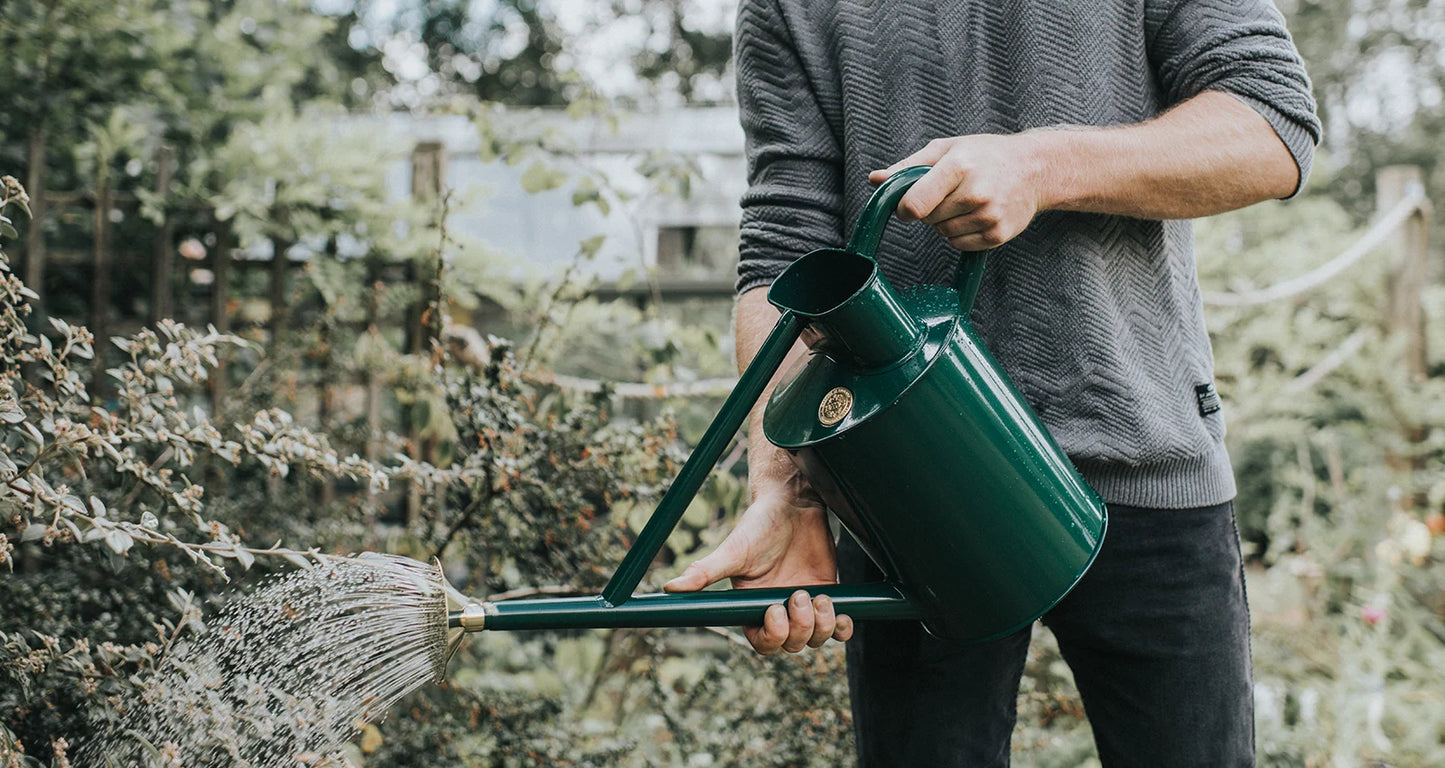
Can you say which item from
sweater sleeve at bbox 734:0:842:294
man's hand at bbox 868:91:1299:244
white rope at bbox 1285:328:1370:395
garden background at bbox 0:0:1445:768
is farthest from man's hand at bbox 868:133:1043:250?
white rope at bbox 1285:328:1370:395

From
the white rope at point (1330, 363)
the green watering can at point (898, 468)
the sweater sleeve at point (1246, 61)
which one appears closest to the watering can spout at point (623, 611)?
the green watering can at point (898, 468)

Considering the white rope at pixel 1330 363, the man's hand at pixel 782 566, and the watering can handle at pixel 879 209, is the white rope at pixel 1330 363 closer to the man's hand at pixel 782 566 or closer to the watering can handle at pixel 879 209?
the man's hand at pixel 782 566

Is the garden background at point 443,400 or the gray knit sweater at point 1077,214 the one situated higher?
the gray knit sweater at point 1077,214

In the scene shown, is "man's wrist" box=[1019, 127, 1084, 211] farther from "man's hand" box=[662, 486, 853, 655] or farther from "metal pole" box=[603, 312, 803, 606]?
"man's hand" box=[662, 486, 853, 655]

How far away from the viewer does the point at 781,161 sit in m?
1.23

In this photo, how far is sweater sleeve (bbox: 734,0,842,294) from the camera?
121 centimetres

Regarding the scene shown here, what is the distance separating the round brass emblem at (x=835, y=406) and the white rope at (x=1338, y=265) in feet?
10.1

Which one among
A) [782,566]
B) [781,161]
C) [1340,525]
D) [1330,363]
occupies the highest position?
[781,161]

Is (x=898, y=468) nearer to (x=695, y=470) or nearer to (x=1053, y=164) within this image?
(x=695, y=470)

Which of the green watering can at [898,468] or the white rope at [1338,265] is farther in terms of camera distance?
the white rope at [1338,265]

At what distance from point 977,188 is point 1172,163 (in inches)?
8.6

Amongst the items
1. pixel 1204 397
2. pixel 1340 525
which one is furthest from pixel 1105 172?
pixel 1340 525

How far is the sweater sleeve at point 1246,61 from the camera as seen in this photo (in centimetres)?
99

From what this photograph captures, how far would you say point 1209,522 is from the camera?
110 cm
